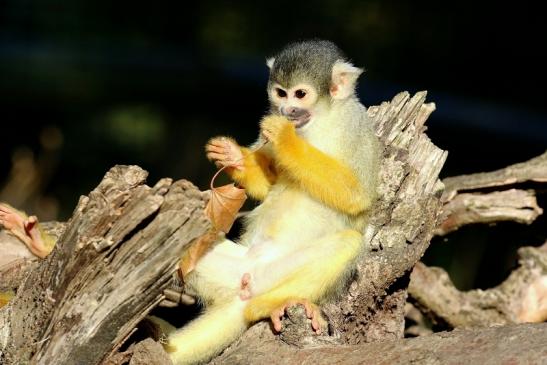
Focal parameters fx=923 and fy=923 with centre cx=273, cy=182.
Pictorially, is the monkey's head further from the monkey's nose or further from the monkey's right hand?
the monkey's right hand

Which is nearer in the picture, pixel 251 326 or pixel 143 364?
pixel 143 364

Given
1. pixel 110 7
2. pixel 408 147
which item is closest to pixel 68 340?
pixel 408 147

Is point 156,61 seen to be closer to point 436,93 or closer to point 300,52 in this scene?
point 436,93

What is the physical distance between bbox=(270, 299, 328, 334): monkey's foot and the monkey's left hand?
639mm

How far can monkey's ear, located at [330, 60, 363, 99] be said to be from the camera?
385 centimetres

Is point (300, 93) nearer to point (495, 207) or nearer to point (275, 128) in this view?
point (275, 128)

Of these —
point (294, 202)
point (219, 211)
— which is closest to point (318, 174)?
point (294, 202)

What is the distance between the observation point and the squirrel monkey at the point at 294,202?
11.6 feet

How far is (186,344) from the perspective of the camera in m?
3.62

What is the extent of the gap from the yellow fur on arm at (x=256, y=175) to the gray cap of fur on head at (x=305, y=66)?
0.34m

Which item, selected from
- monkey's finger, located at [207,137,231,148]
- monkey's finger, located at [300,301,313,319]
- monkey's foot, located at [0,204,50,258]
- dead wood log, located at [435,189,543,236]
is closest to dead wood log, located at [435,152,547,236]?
dead wood log, located at [435,189,543,236]

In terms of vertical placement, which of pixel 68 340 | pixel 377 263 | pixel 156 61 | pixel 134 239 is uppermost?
pixel 156 61

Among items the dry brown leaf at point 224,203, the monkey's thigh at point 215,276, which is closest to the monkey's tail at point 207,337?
the monkey's thigh at point 215,276

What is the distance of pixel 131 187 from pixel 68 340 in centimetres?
53
